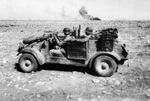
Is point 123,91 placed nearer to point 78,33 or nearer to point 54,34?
point 78,33

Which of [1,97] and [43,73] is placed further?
[43,73]

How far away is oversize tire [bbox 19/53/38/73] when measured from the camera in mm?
7602

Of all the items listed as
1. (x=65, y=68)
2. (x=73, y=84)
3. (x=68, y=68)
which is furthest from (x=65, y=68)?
(x=73, y=84)

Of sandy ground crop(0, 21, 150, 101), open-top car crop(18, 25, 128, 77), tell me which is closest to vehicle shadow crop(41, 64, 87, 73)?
sandy ground crop(0, 21, 150, 101)

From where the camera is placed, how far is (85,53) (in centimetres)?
729

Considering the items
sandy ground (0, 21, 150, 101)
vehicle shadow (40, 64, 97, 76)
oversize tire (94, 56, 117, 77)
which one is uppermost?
oversize tire (94, 56, 117, 77)

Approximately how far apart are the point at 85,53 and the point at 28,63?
7.06 feet

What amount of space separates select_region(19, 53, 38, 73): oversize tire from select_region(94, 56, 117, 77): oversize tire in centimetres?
222

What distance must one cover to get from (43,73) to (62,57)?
3.19 ft

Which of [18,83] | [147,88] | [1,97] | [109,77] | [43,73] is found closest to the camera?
[1,97]

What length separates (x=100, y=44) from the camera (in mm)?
7262

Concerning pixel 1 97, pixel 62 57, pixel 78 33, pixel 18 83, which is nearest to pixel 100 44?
pixel 78 33

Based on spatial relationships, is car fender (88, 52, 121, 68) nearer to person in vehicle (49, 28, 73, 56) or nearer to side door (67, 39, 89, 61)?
side door (67, 39, 89, 61)

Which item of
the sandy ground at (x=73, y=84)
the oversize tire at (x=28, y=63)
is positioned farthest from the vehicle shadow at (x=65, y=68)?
the oversize tire at (x=28, y=63)
